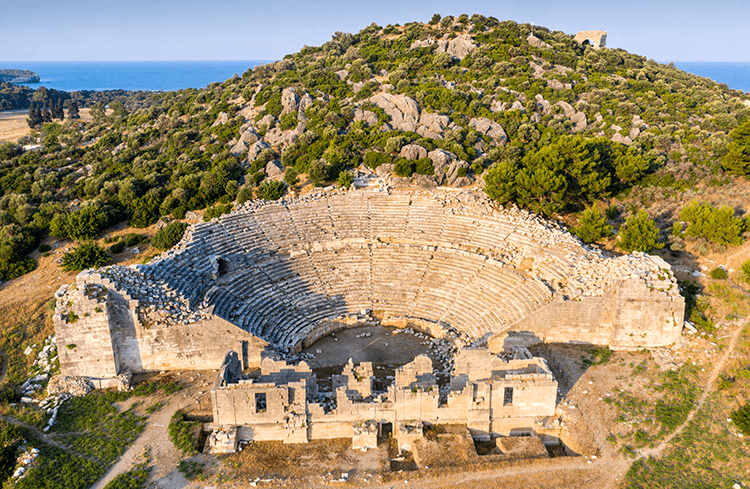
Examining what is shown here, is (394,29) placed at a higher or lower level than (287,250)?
higher

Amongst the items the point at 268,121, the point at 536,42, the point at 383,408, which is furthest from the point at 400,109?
the point at 383,408

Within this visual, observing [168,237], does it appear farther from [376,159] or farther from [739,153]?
[739,153]

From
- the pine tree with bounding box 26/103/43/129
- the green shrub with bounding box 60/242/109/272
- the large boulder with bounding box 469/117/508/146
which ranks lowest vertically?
the green shrub with bounding box 60/242/109/272

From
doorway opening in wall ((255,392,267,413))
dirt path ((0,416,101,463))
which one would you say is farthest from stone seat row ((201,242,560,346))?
dirt path ((0,416,101,463))

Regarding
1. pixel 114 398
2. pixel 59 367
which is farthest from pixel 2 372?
pixel 114 398

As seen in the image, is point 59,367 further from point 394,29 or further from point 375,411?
point 394,29

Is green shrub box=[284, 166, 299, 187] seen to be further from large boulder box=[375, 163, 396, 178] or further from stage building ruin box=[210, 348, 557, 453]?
stage building ruin box=[210, 348, 557, 453]

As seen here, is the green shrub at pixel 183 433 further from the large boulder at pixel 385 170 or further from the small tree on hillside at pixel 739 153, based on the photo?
the small tree on hillside at pixel 739 153
